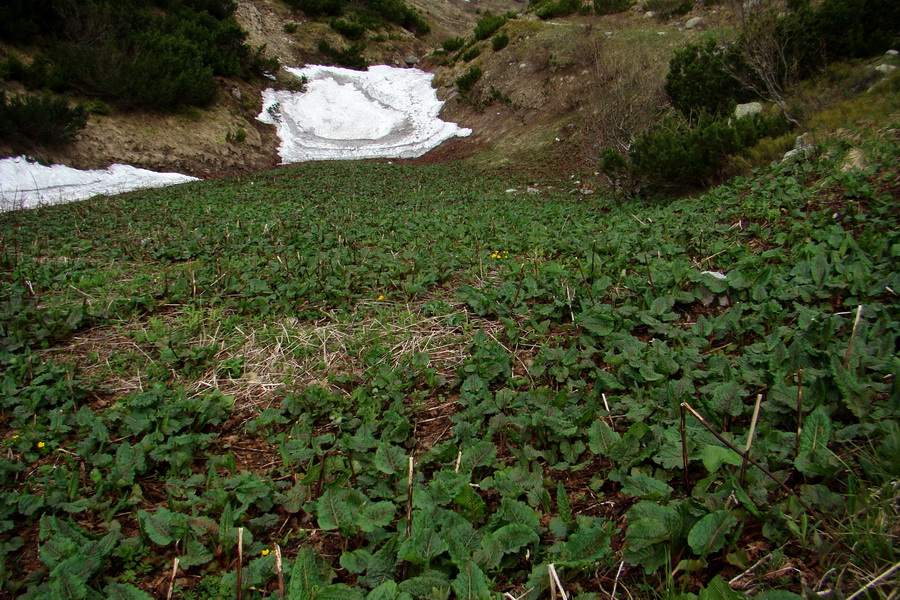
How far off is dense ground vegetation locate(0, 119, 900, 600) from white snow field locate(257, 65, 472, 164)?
16.6m

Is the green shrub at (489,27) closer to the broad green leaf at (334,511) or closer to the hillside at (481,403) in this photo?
the hillside at (481,403)

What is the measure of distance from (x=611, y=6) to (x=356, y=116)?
1404cm

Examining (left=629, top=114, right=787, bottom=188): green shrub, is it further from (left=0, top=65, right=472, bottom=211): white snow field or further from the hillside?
(left=0, top=65, right=472, bottom=211): white snow field

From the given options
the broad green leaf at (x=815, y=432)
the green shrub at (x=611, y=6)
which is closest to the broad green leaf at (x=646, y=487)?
the broad green leaf at (x=815, y=432)

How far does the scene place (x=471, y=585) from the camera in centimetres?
121

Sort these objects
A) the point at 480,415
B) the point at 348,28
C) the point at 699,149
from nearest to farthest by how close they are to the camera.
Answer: the point at 480,415, the point at 699,149, the point at 348,28

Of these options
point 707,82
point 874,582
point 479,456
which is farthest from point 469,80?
point 874,582

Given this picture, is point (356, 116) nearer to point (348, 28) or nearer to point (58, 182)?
point (348, 28)

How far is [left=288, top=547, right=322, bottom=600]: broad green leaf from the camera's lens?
1225 millimetres

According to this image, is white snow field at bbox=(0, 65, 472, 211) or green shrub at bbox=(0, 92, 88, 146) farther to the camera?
white snow field at bbox=(0, 65, 472, 211)

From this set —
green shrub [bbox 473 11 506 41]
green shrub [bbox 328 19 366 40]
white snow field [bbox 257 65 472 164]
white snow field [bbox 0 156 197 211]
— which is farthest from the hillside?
green shrub [bbox 328 19 366 40]

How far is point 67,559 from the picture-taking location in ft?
4.99

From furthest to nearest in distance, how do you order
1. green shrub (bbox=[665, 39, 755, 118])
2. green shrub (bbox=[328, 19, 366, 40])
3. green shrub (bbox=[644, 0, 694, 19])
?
1. green shrub (bbox=[328, 19, 366, 40])
2. green shrub (bbox=[644, 0, 694, 19])
3. green shrub (bbox=[665, 39, 755, 118])

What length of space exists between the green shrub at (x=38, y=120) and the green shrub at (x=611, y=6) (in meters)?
22.6
